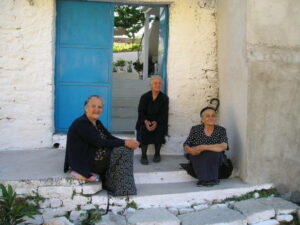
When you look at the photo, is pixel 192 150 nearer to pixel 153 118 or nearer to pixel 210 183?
pixel 210 183

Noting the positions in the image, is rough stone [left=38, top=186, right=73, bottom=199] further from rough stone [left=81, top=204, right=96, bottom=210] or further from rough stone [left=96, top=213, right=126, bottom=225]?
rough stone [left=96, top=213, right=126, bottom=225]

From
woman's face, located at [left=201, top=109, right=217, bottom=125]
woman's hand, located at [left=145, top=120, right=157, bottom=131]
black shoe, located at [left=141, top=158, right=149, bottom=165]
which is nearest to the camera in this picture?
woman's face, located at [left=201, top=109, right=217, bottom=125]

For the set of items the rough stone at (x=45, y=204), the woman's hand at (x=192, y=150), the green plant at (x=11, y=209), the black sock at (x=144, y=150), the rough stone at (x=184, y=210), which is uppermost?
the woman's hand at (x=192, y=150)

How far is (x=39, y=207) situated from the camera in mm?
4137

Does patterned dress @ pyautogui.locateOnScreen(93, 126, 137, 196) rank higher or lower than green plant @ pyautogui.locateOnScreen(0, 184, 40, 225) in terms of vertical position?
higher

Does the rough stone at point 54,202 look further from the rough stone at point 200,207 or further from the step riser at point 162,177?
the rough stone at point 200,207

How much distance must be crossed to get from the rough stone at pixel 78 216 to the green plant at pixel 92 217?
4 cm

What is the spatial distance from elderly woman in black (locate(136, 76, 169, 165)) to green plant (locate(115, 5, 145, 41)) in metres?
8.76

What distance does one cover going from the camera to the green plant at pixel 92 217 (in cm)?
401

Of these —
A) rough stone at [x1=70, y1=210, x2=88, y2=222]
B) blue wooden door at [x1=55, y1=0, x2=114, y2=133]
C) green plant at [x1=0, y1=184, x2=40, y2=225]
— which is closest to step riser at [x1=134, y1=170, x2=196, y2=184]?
rough stone at [x1=70, y1=210, x2=88, y2=222]

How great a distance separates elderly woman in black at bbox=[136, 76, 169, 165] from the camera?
17.8 feet

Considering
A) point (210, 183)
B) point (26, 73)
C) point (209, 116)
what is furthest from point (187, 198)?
point (26, 73)

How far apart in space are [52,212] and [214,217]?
1.76m

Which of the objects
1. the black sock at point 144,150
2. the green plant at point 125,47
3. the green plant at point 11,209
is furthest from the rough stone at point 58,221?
the green plant at point 125,47
